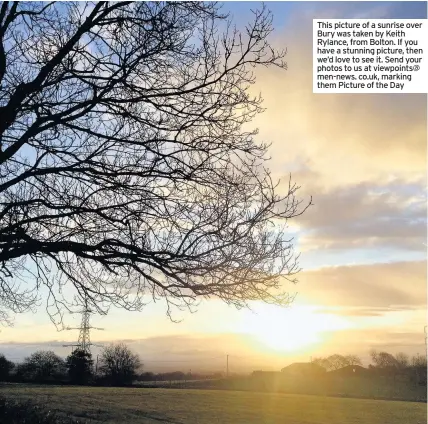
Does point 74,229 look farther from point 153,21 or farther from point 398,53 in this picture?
point 398,53

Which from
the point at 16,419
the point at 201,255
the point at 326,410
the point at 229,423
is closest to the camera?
A: the point at 201,255

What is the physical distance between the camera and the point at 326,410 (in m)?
38.4

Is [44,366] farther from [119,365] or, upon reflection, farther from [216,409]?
[216,409]

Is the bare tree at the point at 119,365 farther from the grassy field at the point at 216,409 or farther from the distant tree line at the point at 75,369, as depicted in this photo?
the grassy field at the point at 216,409

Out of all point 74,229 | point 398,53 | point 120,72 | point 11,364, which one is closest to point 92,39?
point 120,72

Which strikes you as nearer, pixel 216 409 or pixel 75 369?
pixel 216 409

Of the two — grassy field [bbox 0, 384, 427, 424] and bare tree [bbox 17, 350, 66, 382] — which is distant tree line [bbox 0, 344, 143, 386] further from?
grassy field [bbox 0, 384, 427, 424]

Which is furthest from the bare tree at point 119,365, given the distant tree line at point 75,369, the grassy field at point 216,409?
the grassy field at point 216,409

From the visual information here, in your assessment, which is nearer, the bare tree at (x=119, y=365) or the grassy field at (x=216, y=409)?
the grassy field at (x=216, y=409)

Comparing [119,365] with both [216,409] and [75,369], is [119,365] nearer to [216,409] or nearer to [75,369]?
[75,369]

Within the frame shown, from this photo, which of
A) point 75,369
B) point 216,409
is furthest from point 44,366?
point 216,409

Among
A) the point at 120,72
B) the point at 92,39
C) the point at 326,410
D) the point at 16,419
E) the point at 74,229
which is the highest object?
the point at 92,39

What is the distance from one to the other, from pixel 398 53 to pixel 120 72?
4.42 metres

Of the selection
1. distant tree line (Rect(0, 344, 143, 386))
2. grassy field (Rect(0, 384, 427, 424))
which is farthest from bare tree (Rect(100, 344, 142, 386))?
grassy field (Rect(0, 384, 427, 424))
